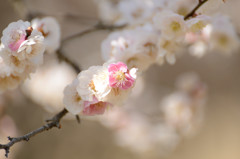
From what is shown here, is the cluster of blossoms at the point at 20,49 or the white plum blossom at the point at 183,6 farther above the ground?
the white plum blossom at the point at 183,6

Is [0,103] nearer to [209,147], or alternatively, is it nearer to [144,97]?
[144,97]

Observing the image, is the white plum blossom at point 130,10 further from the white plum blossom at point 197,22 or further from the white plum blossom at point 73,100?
the white plum blossom at point 73,100

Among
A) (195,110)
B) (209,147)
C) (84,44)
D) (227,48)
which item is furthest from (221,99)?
(227,48)

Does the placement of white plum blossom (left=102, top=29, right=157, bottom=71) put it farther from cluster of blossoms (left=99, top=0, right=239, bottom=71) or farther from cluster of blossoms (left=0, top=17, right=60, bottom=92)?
cluster of blossoms (left=0, top=17, right=60, bottom=92)

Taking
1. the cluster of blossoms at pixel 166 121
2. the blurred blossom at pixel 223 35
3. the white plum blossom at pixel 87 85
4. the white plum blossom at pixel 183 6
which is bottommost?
the white plum blossom at pixel 87 85

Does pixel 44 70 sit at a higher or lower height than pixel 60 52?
higher

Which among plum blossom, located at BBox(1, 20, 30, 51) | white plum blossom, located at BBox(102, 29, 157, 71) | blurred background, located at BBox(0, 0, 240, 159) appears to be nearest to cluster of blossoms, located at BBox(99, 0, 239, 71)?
white plum blossom, located at BBox(102, 29, 157, 71)

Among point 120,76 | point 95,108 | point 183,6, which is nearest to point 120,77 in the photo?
point 120,76

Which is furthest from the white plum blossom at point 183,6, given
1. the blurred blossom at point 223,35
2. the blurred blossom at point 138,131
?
the blurred blossom at point 138,131
